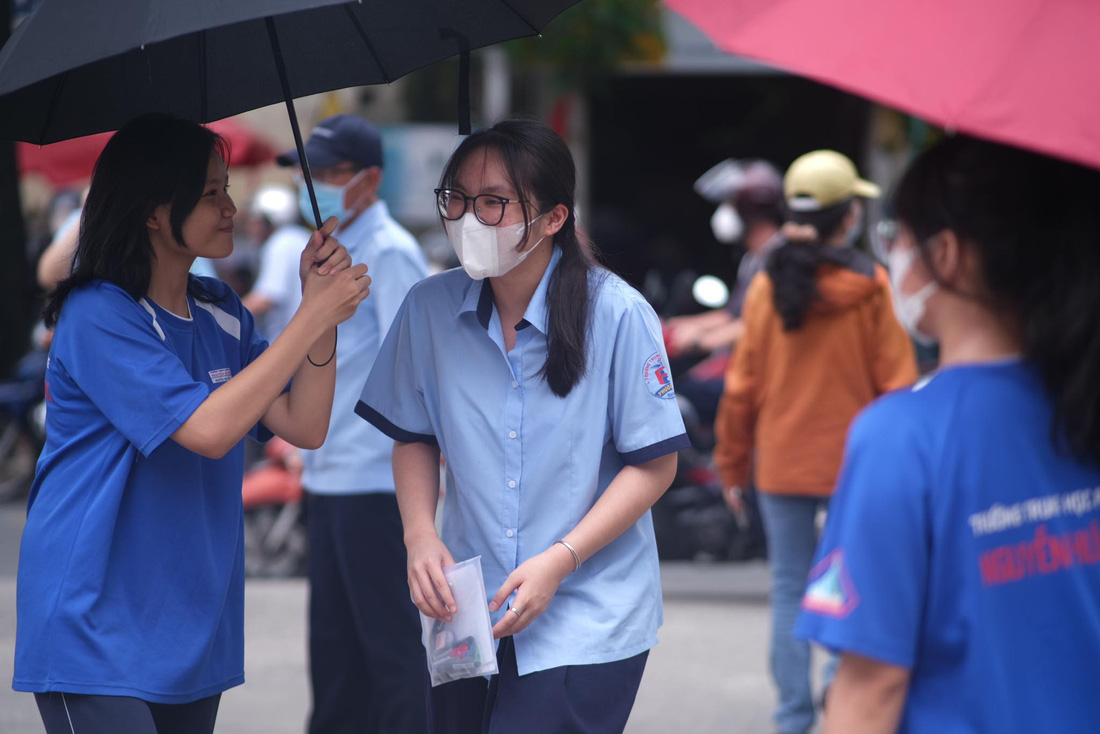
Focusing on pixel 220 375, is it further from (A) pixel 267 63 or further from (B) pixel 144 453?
(A) pixel 267 63

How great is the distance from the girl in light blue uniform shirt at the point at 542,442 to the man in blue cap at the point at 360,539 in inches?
55.1

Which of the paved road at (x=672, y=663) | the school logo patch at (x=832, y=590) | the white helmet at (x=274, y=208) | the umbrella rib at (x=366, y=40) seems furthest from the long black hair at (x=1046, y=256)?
the white helmet at (x=274, y=208)

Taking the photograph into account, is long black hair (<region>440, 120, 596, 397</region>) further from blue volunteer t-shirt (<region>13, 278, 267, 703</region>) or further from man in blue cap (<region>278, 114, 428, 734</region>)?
man in blue cap (<region>278, 114, 428, 734</region>)

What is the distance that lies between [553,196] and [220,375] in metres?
0.83

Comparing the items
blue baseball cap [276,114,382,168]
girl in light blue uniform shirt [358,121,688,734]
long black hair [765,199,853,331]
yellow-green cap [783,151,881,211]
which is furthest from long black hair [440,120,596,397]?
yellow-green cap [783,151,881,211]

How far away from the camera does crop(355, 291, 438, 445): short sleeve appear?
2.88 metres

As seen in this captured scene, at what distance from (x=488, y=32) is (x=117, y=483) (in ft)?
4.70

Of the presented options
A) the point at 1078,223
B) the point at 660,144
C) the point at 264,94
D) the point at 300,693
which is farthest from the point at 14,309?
the point at 660,144

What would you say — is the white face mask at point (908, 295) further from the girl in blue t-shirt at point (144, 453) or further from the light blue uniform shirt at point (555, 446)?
the girl in blue t-shirt at point (144, 453)

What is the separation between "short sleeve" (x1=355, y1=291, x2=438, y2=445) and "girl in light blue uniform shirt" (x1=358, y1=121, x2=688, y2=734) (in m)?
0.04

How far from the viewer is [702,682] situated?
5.66m

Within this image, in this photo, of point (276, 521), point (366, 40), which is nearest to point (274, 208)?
point (276, 521)

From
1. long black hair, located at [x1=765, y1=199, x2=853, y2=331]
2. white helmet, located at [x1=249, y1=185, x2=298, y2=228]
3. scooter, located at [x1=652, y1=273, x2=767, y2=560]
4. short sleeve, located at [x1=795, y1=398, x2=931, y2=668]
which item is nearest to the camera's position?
short sleeve, located at [x1=795, y1=398, x2=931, y2=668]

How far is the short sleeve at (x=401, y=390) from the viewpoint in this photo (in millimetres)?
2879
